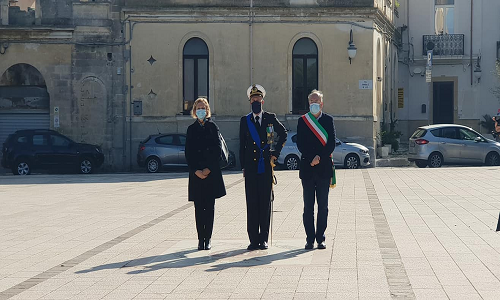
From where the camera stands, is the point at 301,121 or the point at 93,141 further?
the point at 93,141

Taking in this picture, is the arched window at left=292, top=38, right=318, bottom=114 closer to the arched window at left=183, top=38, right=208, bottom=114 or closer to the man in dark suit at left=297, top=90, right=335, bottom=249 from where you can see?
the arched window at left=183, top=38, right=208, bottom=114

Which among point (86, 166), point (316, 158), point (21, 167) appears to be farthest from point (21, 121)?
point (316, 158)

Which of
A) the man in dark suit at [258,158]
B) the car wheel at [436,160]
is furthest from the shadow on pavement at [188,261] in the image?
the car wheel at [436,160]

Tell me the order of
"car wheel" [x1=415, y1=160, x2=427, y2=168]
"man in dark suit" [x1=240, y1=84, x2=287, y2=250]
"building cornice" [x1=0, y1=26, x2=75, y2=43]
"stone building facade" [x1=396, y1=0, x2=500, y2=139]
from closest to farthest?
"man in dark suit" [x1=240, y1=84, x2=287, y2=250]
"car wheel" [x1=415, y1=160, x2=427, y2=168]
"building cornice" [x1=0, y1=26, x2=75, y2=43]
"stone building facade" [x1=396, y1=0, x2=500, y2=139]

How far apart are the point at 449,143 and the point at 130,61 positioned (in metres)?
11.5

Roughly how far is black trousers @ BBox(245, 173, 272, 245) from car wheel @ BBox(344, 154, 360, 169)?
727 inches

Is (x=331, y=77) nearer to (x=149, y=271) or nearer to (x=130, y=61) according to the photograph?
(x=130, y=61)

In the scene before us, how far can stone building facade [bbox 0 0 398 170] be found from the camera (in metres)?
31.2

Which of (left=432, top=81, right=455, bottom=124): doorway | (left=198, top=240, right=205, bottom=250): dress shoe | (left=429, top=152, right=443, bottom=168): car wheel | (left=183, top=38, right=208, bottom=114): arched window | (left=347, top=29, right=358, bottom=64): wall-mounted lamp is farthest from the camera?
(left=432, top=81, right=455, bottom=124): doorway

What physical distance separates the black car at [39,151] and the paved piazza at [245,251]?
397 inches

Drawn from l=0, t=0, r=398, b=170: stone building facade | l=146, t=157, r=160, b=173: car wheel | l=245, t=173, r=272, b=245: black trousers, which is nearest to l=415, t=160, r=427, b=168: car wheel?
l=0, t=0, r=398, b=170: stone building facade

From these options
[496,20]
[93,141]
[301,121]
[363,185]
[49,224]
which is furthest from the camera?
[496,20]

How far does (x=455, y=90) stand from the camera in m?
43.1

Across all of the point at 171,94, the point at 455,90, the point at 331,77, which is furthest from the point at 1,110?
the point at 455,90
